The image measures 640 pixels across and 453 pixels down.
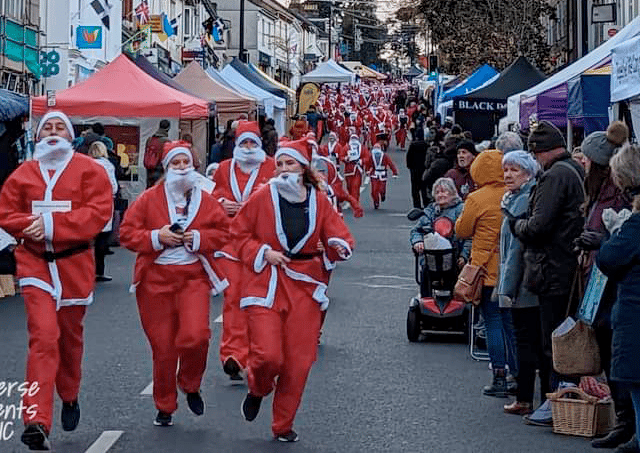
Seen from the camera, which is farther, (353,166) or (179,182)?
(353,166)

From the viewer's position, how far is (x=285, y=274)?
29.3 ft

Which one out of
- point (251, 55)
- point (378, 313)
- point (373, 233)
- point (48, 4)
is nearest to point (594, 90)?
point (378, 313)

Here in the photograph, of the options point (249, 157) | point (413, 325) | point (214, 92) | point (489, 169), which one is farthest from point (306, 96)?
point (489, 169)

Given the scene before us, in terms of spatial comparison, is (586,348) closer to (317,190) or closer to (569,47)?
(317,190)

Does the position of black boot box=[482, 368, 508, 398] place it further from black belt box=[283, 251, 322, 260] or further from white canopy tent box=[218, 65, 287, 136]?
white canopy tent box=[218, 65, 287, 136]

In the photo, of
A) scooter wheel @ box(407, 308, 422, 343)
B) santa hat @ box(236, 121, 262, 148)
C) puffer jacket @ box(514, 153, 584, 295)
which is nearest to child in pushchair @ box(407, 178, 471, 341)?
scooter wheel @ box(407, 308, 422, 343)

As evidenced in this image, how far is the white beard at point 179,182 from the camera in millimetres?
9336

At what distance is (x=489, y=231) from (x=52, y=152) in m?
3.43

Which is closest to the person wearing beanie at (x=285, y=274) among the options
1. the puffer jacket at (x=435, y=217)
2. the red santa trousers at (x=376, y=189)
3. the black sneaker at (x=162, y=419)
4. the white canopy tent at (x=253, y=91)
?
the black sneaker at (x=162, y=419)

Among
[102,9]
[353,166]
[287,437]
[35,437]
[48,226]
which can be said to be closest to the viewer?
[35,437]

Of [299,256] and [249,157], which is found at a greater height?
[249,157]

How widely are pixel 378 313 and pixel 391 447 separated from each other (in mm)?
6843

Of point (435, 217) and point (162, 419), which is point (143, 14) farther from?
point (162, 419)

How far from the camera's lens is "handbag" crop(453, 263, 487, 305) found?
10.4m
